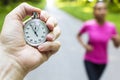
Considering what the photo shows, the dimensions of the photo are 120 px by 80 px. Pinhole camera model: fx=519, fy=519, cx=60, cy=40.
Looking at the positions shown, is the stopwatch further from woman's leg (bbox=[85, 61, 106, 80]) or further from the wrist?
woman's leg (bbox=[85, 61, 106, 80])

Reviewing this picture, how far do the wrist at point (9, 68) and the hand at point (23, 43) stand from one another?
18mm

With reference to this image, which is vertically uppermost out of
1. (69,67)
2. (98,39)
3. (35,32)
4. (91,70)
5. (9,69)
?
(35,32)

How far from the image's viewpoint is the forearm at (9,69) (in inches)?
124

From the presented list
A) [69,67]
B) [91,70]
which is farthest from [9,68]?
[69,67]

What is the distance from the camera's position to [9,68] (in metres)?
3.20

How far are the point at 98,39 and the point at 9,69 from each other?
369 cm

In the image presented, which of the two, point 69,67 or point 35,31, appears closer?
point 35,31

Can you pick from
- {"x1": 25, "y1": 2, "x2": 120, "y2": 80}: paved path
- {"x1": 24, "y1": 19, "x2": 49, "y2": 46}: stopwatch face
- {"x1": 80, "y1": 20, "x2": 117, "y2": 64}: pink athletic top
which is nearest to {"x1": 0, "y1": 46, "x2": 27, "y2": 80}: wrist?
{"x1": 24, "y1": 19, "x2": 49, "y2": 46}: stopwatch face

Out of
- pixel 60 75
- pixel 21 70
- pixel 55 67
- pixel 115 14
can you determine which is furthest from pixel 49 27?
pixel 115 14

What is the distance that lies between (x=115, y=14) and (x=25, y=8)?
90.9 ft

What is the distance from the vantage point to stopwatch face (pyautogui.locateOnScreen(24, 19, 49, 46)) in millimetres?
3133

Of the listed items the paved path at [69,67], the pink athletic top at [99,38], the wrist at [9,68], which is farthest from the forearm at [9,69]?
the paved path at [69,67]

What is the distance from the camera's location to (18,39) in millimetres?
3311

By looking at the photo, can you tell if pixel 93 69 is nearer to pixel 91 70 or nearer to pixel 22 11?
pixel 91 70
